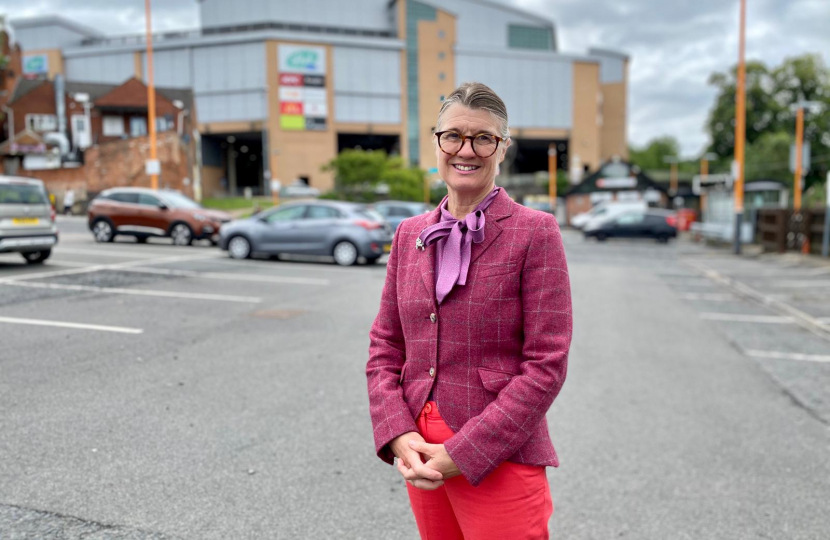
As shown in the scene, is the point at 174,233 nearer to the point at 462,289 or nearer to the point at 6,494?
the point at 6,494

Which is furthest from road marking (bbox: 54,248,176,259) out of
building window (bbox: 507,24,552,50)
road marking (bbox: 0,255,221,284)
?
building window (bbox: 507,24,552,50)

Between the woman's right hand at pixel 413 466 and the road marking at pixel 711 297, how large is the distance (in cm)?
1217

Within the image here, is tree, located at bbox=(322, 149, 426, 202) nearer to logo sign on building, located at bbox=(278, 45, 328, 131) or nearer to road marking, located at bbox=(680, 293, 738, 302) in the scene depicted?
logo sign on building, located at bbox=(278, 45, 328, 131)

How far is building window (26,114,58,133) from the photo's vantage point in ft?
173

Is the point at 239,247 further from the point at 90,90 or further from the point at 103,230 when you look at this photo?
the point at 90,90

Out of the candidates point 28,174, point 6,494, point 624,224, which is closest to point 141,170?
point 28,174

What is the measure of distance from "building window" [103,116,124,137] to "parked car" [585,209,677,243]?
39.1 metres

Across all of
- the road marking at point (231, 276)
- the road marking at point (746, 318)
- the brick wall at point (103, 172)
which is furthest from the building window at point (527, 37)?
the road marking at point (746, 318)

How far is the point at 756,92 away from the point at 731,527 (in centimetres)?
7572

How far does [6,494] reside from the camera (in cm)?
337

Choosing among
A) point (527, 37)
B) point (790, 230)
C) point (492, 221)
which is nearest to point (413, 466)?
point (492, 221)

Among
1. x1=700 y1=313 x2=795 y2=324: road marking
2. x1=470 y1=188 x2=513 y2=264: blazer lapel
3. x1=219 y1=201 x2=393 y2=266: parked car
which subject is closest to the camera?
x1=470 y1=188 x2=513 y2=264: blazer lapel

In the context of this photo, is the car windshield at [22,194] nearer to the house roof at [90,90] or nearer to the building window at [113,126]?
the building window at [113,126]

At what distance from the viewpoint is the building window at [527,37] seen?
9375cm
